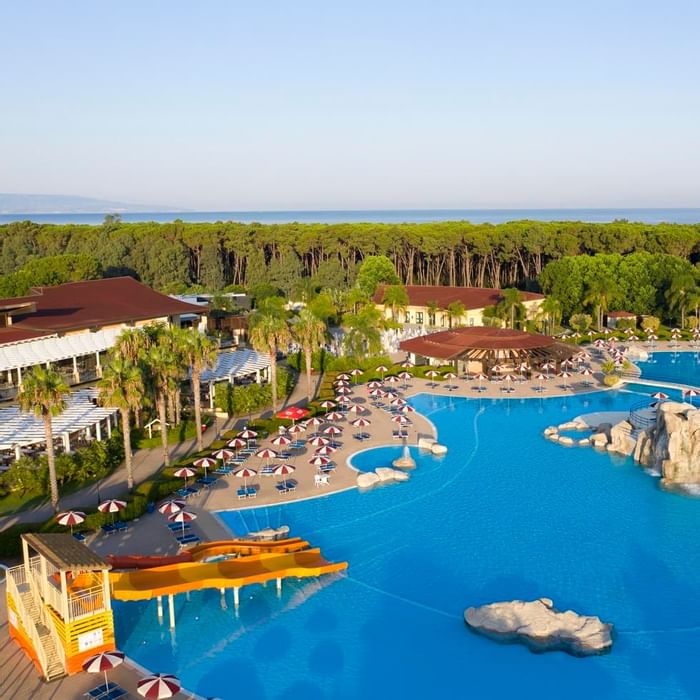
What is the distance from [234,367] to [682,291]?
4442 centimetres

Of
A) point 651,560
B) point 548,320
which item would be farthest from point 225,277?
point 651,560

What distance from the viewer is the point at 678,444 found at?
31969 millimetres

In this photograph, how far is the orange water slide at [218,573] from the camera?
21062 mm

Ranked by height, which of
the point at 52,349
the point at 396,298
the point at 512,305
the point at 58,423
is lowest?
the point at 58,423

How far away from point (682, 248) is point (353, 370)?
47769 millimetres

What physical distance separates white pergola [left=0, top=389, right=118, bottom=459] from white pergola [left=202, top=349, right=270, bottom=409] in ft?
23.1

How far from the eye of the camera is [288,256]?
294ft

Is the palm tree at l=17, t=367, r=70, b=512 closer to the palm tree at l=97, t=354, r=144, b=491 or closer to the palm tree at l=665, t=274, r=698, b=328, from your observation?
the palm tree at l=97, t=354, r=144, b=491

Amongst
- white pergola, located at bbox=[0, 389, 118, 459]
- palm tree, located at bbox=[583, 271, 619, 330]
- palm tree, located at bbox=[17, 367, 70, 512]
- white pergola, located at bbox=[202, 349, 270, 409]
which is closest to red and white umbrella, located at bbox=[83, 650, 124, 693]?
palm tree, located at bbox=[17, 367, 70, 512]

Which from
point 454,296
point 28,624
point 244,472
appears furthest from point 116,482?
point 454,296

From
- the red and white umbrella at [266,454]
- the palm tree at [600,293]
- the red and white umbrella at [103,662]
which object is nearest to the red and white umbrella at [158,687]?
the red and white umbrella at [103,662]

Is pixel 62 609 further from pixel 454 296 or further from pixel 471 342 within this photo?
pixel 454 296

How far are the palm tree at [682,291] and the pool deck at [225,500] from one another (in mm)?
20204

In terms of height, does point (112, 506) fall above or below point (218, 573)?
above
